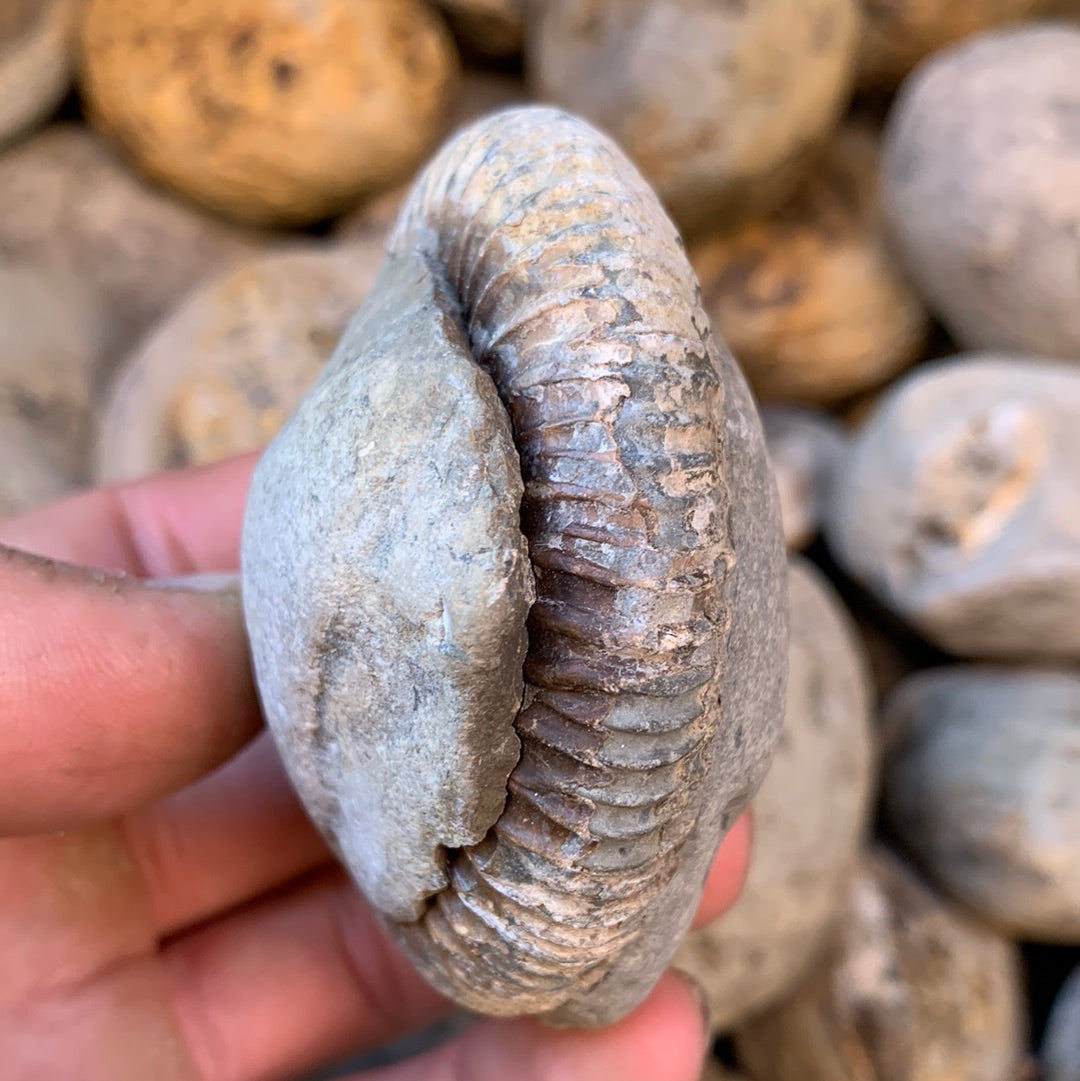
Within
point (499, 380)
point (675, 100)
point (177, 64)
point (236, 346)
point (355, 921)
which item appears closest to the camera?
point (499, 380)

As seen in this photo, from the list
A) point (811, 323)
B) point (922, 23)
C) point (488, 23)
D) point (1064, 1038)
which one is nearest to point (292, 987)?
point (1064, 1038)

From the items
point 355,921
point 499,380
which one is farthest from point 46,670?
point 355,921

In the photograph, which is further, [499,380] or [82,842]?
[82,842]

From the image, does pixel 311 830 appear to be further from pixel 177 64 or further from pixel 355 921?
pixel 177 64

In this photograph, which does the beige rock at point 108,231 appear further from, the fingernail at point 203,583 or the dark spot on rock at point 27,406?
the fingernail at point 203,583

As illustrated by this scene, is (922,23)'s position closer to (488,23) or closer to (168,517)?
(488,23)

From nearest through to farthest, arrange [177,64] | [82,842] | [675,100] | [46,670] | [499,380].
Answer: [499,380] < [46,670] < [82,842] < [675,100] < [177,64]

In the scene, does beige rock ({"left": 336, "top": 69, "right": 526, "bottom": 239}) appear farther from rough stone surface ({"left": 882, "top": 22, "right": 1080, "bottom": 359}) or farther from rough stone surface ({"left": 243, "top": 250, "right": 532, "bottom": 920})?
rough stone surface ({"left": 243, "top": 250, "right": 532, "bottom": 920})
